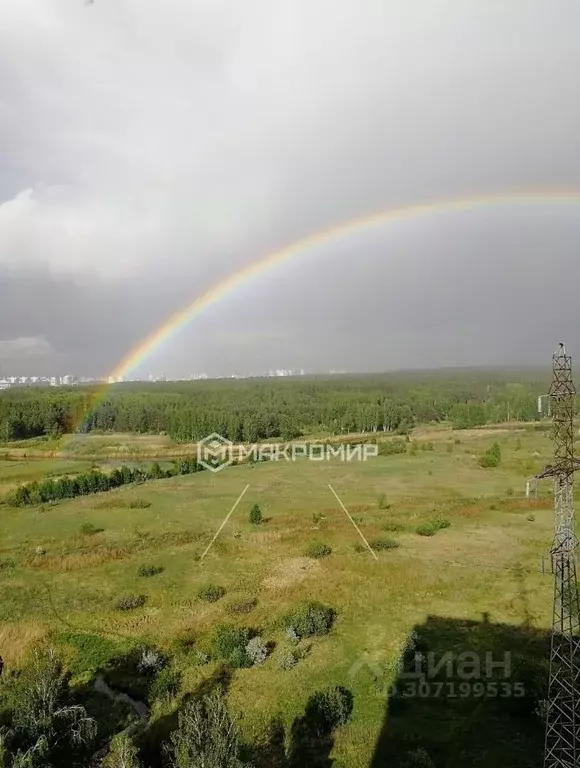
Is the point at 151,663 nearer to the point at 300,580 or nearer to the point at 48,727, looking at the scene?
the point at 48,727

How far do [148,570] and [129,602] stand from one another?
165 inches

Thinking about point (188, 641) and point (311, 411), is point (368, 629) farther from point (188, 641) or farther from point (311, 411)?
point (311, 411)

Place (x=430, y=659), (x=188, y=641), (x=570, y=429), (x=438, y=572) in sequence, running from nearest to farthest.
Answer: (x=570, y=429) < (x=430, y=659) < (x=188, y=641) < (x=438, y=572)

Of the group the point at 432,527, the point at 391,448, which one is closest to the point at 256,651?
the point at 432,527

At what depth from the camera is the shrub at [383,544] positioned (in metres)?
29.3

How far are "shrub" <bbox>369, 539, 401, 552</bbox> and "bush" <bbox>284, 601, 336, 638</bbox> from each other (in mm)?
8849

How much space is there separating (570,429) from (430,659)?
1107 cm

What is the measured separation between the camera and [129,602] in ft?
72.7

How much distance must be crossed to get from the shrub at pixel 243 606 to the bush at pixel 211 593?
1251mm

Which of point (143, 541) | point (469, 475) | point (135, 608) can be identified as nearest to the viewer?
point (135, 608)

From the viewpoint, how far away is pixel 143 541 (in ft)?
105

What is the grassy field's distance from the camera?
16.0 meters

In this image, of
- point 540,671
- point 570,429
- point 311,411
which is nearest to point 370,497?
point 540,671
